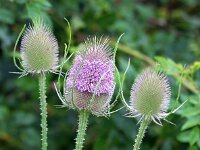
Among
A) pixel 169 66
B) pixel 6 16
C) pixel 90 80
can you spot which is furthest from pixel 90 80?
pixel 6 16

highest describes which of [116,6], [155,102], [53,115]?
[116,6]

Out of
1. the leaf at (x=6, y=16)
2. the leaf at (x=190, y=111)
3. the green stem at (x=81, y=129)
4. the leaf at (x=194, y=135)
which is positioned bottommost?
the green stem at (x=81, y=129)

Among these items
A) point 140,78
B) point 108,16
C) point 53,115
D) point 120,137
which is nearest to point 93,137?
point 53,115

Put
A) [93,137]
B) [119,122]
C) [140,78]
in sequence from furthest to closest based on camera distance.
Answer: [93,137] → [119,122] → [140,78]

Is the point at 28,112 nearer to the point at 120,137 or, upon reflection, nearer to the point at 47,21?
the point at 120,137

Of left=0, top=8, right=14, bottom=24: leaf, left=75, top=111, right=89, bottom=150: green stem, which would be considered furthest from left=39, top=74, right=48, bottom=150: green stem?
left=0, top=8, right=14, bottom=24: leaf

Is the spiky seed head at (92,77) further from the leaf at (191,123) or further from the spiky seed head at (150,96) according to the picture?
the leaf at (191,123)

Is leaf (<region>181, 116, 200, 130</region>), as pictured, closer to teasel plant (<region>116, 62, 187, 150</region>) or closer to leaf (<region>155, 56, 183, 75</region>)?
leaf (<region>155, 56, 183, 75</region>)

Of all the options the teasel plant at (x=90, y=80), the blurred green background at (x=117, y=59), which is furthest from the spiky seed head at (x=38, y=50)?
the blurred green background at (x=117, y=59)
